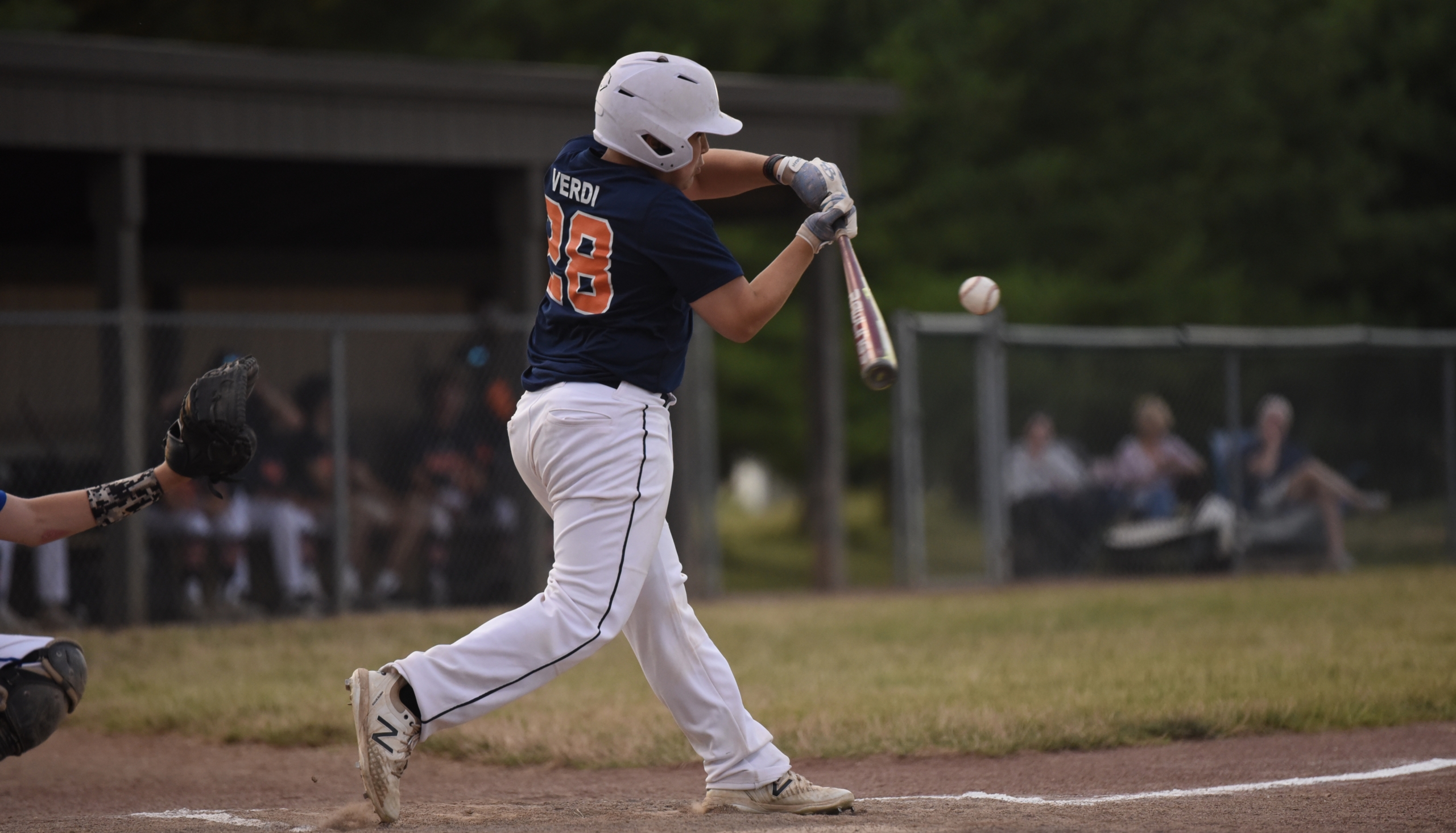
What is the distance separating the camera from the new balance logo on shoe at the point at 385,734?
12.8 feet

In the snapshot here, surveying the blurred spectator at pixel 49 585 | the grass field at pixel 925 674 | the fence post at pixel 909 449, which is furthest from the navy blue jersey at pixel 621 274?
the fence post at pixel 909 449

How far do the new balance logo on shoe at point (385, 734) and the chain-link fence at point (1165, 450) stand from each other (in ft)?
26.7

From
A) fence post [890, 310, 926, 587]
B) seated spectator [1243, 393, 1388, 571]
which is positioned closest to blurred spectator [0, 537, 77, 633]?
fence post [890, 310, 926, 587]

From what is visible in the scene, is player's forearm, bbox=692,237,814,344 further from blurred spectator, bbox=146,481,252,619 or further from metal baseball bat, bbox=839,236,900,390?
blurred spectator, bbox=146,481,252,619

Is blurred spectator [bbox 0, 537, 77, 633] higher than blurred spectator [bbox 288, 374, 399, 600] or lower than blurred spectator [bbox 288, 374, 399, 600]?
lower

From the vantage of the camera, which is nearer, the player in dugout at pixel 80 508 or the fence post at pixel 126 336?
the player in dugout at pixel 80 508

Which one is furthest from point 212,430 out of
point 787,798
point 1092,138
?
point 1092,138

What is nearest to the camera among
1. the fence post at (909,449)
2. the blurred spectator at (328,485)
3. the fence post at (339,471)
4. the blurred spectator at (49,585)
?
the blurred spectator at (49,585)

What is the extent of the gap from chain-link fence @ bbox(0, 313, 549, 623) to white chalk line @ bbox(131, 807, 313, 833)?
17.0 ft

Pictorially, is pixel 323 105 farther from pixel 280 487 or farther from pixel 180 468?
pixel 180 468

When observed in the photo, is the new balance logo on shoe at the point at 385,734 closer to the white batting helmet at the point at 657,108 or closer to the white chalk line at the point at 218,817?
the white chalk line at the point at 218,817

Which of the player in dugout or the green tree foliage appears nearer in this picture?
the player in dugout

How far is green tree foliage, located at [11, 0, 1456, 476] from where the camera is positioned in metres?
20.5

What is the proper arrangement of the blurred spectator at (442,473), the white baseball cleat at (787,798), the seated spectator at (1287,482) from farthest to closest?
1. the seated spectator at (1287,482)
2. the blurred spectator at (442,473)
3. the white baseball cleat at (787,798)
